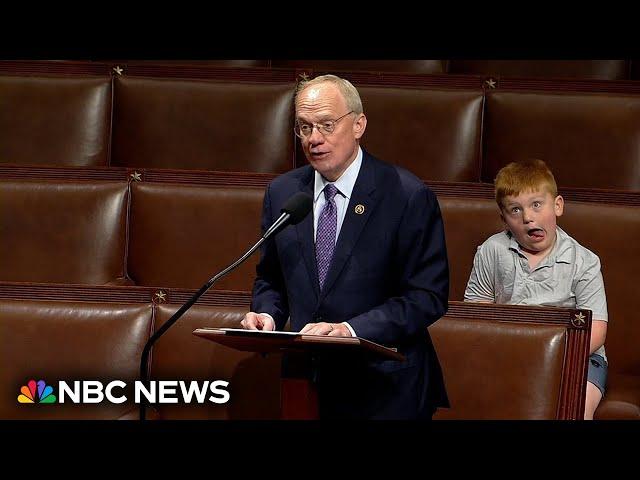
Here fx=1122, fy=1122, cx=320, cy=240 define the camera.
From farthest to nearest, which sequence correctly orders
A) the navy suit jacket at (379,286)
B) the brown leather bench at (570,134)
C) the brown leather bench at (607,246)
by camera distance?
the brown leather bench at (570,134)
the brown leather bench at (607,246)
the navy suit jacket at (379,286)

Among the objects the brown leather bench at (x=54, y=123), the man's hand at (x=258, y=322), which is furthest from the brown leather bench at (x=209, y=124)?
the man's hand at (x=258, y=322)

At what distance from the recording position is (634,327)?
2.97 feet

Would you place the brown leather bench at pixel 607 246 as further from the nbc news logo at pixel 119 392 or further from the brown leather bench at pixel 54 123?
the brown leather bench at pixel 54 123

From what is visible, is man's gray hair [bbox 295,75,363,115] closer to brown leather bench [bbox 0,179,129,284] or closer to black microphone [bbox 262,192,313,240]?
black microphone [bbox 262,192,313,240]

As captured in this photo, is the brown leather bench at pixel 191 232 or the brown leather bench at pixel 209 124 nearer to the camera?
the brown leather bench at pixel 191 232

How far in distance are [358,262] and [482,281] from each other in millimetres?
220

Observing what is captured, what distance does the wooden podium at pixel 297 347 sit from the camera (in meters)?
0.57

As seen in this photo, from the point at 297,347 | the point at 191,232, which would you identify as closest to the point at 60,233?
the point at 191,232

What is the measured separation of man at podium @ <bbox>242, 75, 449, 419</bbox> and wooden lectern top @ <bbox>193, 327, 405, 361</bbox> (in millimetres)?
80

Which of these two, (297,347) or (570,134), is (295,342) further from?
(570,134)

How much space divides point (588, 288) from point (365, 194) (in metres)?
0.23

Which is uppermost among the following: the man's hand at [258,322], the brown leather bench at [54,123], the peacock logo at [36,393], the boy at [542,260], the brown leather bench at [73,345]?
the brown leather bench at [54,123]
